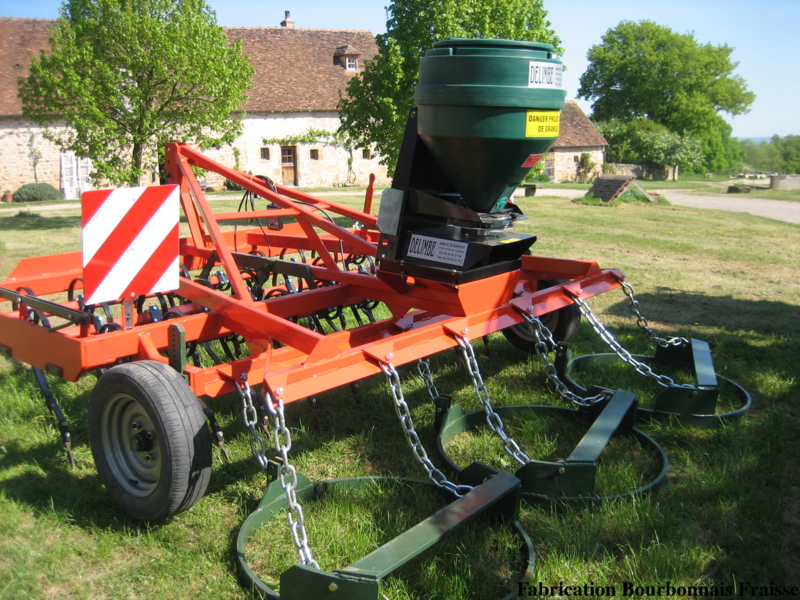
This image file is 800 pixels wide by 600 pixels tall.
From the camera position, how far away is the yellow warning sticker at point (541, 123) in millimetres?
3428

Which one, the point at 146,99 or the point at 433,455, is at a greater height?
the point at 146,99

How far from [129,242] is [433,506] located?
1.89 meters

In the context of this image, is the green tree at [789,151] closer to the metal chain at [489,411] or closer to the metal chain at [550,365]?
the metal chain at [550,365]

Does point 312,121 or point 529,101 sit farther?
point 312,121

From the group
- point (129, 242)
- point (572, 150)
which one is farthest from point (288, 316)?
point (572, 150)

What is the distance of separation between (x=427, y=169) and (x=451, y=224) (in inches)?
13.6

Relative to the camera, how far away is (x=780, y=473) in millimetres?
3428

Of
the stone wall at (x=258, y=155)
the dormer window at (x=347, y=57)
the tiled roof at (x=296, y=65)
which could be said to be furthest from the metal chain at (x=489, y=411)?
the dormer window at (x=347, y=57)

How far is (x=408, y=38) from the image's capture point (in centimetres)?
1253

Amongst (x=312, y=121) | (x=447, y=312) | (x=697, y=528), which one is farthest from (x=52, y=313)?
(x=312, y=121)

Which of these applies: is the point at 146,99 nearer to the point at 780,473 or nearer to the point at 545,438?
the point at 545,438

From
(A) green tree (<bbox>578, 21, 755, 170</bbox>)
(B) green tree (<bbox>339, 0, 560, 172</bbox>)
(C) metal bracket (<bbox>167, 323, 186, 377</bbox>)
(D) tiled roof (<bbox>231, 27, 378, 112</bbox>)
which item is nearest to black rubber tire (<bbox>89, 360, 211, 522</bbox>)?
(C) metal bracket (<bbox>167, 323, 186, 377</bbox>)

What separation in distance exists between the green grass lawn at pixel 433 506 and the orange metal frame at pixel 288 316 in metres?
0.59

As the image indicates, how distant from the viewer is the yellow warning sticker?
3428 mm
